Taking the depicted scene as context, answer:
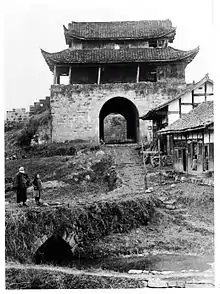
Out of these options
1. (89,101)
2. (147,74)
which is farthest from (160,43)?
(89,101)

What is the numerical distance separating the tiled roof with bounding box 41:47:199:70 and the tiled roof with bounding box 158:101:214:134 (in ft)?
34.2

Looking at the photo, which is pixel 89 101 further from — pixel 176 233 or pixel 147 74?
pixel 176 233

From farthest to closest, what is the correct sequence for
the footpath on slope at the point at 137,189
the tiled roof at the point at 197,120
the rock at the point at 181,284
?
the tiled roof at the point at 197,120, the footpath on slope at the point at 137,189, the rock at the point at 181,284

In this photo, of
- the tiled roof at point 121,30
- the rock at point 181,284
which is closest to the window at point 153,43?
the tiled roof at point 121,30

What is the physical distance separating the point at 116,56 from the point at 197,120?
1372 cm

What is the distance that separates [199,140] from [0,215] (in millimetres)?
10271

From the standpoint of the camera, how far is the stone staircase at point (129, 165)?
1840 centimetres

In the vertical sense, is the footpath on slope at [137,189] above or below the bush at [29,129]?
below

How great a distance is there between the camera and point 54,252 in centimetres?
1245

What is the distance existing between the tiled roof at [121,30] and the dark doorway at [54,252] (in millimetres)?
20609

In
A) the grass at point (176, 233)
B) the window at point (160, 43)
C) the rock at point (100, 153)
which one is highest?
the window at point (160, 43)

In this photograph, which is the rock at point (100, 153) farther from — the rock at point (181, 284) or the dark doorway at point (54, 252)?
the rock at point (181, 284)

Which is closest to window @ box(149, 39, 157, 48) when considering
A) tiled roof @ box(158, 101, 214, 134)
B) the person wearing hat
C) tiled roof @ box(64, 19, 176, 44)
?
tiled roof @ box(64, 19, 176, 44)

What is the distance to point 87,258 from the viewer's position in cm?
1227
